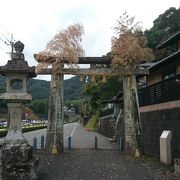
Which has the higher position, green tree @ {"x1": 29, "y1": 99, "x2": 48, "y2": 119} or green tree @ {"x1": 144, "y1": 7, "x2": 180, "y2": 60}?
green tree @ {"x1": 144, "y1": 7, "x2": 180, "y2": 60}

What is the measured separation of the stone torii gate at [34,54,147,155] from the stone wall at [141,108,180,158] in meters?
1.24

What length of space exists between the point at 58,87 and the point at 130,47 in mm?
4943

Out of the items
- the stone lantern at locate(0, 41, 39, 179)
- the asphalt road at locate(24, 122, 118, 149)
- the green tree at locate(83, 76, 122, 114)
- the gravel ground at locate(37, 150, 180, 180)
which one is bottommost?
the gravel ground at locate(37, 150, 180, 180)

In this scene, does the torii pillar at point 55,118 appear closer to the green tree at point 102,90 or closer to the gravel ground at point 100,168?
the gravel ground at point 100,168

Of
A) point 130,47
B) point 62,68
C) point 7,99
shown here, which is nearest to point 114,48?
point 130,47

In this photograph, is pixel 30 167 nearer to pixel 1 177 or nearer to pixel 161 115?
pixel 1 177

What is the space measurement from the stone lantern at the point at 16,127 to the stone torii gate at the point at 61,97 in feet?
25.7

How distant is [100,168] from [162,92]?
21.5 ft

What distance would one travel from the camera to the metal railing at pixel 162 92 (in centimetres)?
1902

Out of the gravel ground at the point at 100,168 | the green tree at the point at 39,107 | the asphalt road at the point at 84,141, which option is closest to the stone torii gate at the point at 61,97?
the gravel ground at the point at 100,168

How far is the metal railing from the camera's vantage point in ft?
62.4

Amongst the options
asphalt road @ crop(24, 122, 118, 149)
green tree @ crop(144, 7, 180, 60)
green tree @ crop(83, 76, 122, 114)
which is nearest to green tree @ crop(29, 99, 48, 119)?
green tree @ crop(83, 76, 122, 114)

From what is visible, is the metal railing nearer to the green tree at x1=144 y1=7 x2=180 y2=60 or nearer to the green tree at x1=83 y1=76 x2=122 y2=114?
the green tree at x1=83 y1=76 x2=122 y2=114

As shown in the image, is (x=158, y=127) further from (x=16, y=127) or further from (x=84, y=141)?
(x=84, y=141)
